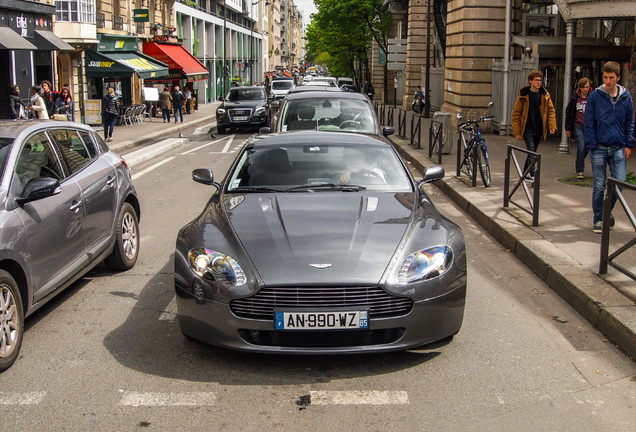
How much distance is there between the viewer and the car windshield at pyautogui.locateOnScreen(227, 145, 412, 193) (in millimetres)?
6066

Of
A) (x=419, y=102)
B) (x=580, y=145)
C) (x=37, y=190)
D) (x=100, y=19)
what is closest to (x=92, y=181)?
(x=37, y=190)

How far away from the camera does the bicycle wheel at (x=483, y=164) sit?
12430 millimetres

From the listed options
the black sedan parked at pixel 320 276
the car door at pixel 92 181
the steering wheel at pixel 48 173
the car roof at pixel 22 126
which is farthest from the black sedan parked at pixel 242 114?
the black sedan parked at pixel 320 276

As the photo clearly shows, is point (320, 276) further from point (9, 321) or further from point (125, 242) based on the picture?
point (125, 242)

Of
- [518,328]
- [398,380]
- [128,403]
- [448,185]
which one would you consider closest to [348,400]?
[398,380]

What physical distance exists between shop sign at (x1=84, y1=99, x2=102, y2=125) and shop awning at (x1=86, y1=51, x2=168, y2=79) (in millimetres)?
5831

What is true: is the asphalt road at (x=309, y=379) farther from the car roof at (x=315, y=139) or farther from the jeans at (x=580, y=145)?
the jeans at (x=580, y=145)

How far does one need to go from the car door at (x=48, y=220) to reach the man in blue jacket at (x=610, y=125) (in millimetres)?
5510

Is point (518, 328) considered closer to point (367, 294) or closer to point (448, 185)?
point (367, 294)

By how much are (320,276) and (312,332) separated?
0.34 m

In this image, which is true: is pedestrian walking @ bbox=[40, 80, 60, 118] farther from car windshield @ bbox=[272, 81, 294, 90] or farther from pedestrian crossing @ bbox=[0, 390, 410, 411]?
car windshield @ bbox=[272, 81, 294, 90]

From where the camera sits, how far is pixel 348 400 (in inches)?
169

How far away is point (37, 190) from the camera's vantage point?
529cm

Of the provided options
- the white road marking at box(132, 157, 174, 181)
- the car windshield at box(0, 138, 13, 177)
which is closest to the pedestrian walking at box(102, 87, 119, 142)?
the white road marking at box(132, 157, 174, 181)
